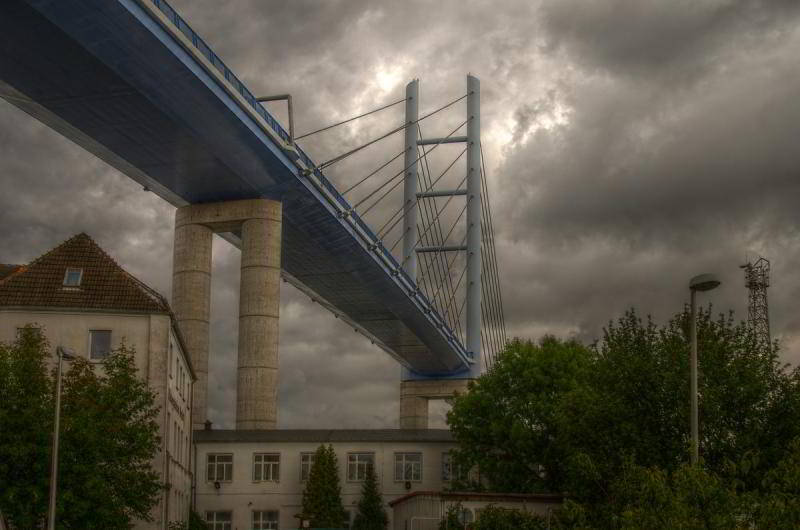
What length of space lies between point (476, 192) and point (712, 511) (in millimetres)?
79155

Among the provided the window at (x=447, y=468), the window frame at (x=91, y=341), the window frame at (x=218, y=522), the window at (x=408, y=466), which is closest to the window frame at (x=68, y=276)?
the window frame at (x=91, y=341)

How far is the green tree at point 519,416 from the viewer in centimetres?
5256

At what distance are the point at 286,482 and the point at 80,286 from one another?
24.1m

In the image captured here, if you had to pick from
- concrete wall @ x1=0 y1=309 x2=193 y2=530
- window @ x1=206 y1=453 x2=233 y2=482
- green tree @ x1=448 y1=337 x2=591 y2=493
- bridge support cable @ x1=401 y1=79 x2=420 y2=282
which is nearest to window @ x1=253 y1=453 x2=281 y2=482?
window @ x1=206 y1=453 x2=233 y2=482

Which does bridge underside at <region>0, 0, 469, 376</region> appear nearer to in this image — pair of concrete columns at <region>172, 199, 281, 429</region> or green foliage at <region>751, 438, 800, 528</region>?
pair of concrete columns at <region>172, 199, 281, 429</region>

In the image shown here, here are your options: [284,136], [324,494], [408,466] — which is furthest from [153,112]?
[408,466]

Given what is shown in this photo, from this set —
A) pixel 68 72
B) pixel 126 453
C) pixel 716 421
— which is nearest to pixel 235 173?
pixel 68 72

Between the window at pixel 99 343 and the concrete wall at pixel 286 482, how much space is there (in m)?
21.9

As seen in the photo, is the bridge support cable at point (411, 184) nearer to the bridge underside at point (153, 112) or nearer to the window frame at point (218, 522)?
the bridge underside at point (153, 112)

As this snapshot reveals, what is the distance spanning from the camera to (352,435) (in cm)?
6200

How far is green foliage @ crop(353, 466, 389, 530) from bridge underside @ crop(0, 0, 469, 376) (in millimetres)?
13647

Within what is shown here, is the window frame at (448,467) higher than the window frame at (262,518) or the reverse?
higher

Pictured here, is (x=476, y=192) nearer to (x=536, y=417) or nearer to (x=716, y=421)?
(x=536, y=417)

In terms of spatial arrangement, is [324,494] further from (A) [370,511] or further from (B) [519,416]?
(B) [519,416]
